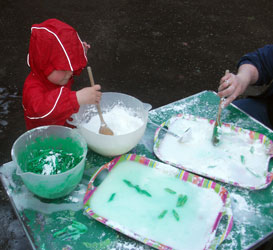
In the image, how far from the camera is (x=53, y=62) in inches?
54.0

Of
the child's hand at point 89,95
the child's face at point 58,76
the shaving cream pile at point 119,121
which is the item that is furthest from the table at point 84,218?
the child's face at point 58,76

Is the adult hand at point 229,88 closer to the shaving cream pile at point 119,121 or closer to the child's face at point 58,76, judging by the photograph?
the shaving cream pile at point 119,121

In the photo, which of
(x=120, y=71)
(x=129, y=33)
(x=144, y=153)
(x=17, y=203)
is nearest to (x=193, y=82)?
(x=120, y=71)

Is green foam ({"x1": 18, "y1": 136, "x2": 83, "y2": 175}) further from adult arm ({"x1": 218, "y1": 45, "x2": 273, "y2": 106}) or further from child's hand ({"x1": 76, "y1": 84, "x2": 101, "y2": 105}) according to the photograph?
adult arm ({"x1": 218, "y1": 45, "x2": 273, "y2": 106})

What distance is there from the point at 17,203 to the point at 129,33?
145 inches

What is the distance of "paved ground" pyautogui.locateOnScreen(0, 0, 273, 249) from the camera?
3412mm

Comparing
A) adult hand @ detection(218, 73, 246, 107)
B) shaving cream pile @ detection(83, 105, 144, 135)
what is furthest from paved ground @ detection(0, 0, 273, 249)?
adult hand @ detection(218, 73, 246, 107)

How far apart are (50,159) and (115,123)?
40 centimetres

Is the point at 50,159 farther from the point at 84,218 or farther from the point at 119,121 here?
the point at 119,121

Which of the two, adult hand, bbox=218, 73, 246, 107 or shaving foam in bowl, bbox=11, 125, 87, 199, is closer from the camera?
shaving foam in bowl, bbox=11, 125, 87, 199

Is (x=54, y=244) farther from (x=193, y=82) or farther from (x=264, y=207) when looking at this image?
(x=193, y=82)

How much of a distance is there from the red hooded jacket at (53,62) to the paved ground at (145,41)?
139 cm

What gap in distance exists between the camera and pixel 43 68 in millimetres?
1400

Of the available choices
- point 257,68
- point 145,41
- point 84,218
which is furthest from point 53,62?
point 145,41
